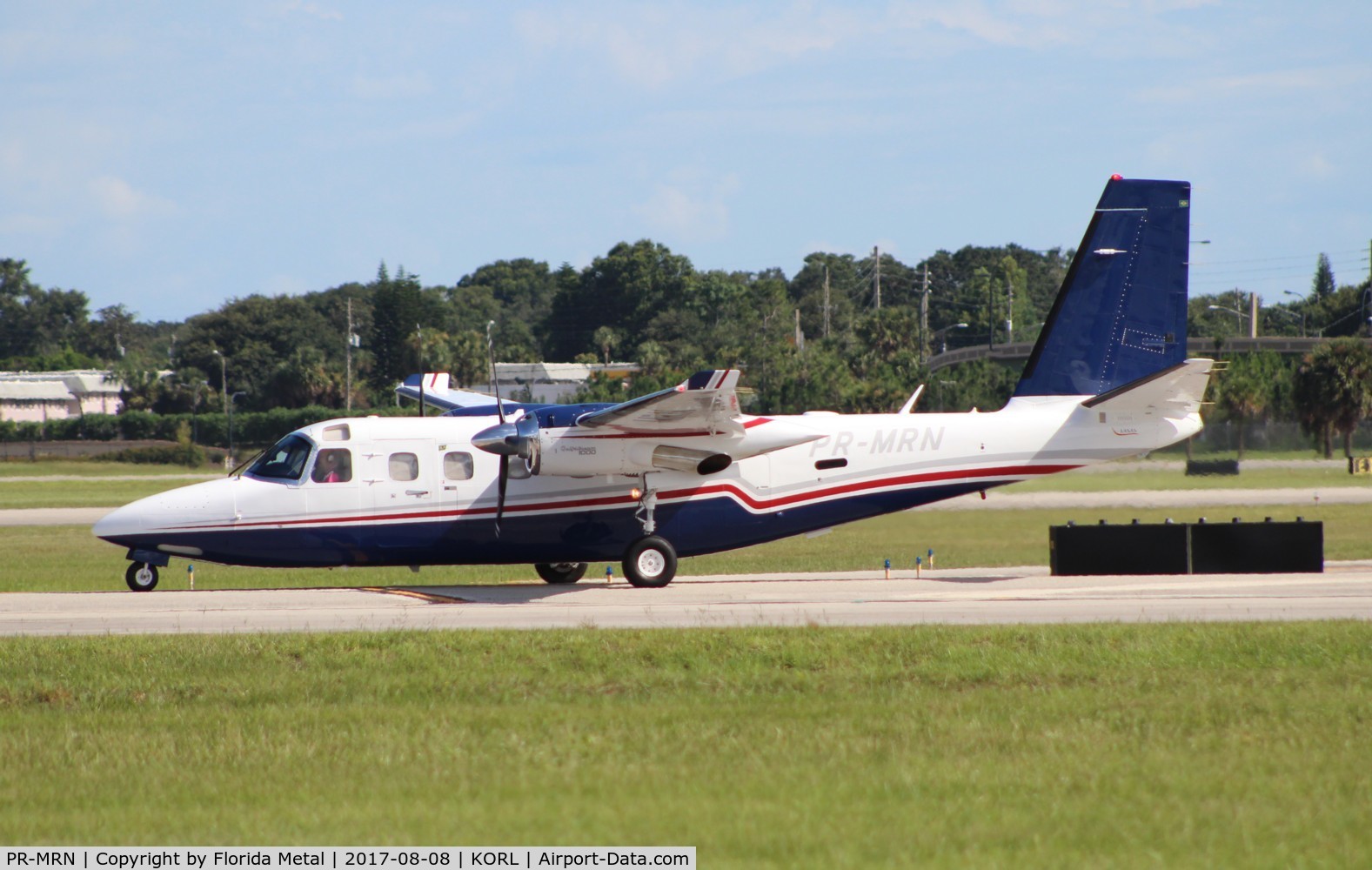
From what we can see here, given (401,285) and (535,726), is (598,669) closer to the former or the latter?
(535,726)

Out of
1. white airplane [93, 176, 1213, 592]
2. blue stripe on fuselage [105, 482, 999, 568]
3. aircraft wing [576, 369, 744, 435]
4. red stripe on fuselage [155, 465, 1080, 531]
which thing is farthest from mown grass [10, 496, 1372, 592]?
aircraft wing [576, 369, 744, 435]

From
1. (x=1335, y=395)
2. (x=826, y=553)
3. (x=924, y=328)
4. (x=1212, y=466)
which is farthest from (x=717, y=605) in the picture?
(x=924, y=328)

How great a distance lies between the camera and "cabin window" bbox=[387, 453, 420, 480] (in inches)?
840

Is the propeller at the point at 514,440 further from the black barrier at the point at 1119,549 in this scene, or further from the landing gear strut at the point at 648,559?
the black barrier at the point at 1119,549

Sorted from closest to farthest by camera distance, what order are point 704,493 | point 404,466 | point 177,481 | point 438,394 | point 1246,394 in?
point 404,466, point 704,493, point 438,394, point 1246,394, point 177,481

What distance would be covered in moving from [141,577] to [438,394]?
7.11m

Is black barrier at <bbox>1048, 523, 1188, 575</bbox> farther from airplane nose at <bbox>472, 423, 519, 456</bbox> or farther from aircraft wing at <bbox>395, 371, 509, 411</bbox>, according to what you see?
aircraft wing at <bbox>395, 371, 509, 411</bbox>

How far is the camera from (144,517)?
20.9 metres

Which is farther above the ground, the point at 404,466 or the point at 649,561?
the point at 404,466

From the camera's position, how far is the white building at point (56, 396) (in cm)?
13375

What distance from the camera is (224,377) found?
108000 mm

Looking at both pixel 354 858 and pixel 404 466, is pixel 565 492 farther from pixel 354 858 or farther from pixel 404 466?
pixel 354 858

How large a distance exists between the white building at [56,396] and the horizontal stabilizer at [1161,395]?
127 meters

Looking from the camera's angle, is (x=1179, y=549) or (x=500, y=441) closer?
(x=500, y=441)
